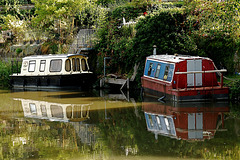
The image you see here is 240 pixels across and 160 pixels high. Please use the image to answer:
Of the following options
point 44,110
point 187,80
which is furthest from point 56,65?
point 187,80

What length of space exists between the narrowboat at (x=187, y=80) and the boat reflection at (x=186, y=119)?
24.2 inches

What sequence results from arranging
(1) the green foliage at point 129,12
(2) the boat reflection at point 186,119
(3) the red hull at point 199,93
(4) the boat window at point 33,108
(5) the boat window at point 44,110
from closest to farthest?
(2) the boat reflection at point 186,119 → (5) the boat window at point 44,110 → (4) the boat window at point 33,108 → (3) the red hull at point 199,93 → (1) the green foliage at point 129,12

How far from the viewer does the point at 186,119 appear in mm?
15117

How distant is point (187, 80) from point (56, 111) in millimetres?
5739

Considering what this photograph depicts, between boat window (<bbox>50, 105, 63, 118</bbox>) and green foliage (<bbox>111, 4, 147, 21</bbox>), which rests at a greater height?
green foliage (<bbox>111, 4, 147, 21</bbox>)

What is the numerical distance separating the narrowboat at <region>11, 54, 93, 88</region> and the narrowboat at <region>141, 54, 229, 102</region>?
7.26 meters

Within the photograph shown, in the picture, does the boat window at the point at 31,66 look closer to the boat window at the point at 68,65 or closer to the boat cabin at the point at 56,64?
the boat cabin at the point at 56,64

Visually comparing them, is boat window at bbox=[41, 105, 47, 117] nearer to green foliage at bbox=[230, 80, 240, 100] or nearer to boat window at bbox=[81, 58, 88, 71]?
green foliage at bbox=[230, 80, 240, 100]

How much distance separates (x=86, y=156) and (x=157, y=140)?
7.69 ft

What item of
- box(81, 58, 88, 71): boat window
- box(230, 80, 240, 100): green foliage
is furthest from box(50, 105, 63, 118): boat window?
box(81, 58, 88, 71): boat window

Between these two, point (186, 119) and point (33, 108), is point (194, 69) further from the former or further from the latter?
point (33, 108)

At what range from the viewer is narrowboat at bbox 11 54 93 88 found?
86.5 feet

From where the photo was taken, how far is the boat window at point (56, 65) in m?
26.9

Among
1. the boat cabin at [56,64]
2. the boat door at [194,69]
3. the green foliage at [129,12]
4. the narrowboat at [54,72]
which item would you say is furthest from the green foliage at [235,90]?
the green foliage at [129,12]
